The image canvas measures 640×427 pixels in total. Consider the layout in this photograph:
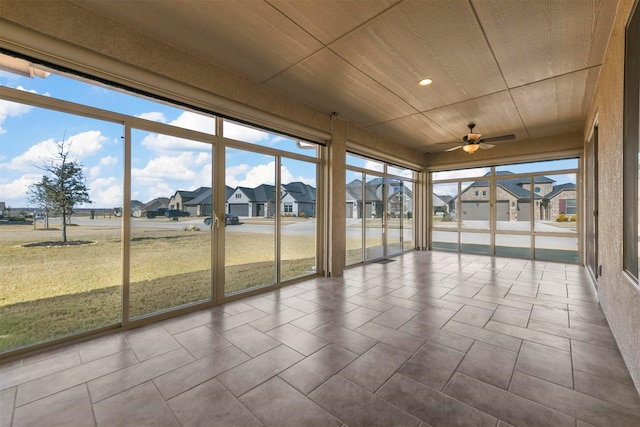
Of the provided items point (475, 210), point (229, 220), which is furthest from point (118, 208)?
point (475, 210)

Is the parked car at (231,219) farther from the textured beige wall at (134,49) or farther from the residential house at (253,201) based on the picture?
the textured beige wall at (134,49)

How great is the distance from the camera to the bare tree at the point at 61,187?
247 centimetres

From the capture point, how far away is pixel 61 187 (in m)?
2.57

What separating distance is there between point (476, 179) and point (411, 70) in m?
5.27

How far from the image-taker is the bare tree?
2471 millimetres

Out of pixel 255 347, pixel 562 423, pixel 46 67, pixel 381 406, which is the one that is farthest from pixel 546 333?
pixel 46 67

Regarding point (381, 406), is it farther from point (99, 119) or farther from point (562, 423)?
point (99, 119)

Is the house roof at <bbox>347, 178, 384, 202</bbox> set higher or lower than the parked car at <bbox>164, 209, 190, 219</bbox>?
higher

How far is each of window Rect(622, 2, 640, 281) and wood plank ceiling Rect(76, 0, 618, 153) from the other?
0.60 meters

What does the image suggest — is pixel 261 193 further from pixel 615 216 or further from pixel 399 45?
pixel 615 216

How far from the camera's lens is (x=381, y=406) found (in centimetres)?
168

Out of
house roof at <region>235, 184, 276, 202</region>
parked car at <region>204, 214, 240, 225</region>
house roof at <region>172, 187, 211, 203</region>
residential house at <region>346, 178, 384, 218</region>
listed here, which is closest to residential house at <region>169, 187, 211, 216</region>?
house roof at <region>172, 187, 211, 203</region>

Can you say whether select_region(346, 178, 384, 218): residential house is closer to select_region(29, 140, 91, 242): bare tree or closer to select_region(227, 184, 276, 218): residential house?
select_region(227, 184, 276, 218): residential house

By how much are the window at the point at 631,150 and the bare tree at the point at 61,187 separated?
186 inches
